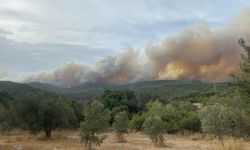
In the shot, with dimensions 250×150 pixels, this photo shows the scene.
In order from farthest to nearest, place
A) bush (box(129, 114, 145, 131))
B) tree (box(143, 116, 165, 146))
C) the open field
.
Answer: bush (box(129, 114, 145, 131)), tree (box(143, 116, 165, 146)), the open field

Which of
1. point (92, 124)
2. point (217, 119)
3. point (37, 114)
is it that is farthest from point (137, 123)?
point (217, 119)

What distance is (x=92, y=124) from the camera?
180 feet

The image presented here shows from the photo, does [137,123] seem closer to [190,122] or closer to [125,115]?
[190,122]

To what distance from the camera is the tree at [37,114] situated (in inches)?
2958

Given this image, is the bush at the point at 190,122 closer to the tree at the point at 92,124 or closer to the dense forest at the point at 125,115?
the dense forest at the point at 125,115

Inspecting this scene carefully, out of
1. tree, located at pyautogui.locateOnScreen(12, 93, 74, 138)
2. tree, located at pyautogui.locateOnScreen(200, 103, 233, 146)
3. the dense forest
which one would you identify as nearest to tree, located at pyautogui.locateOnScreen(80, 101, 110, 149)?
the dense forest

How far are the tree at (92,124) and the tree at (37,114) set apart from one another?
2144 cm

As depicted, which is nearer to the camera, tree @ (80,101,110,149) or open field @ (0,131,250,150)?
open field @ (0,131,250,150)

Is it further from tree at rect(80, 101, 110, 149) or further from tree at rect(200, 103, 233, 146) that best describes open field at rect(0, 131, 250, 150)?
tree at rect(200, 103, 233, 146)

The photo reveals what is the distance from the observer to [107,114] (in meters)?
58.5

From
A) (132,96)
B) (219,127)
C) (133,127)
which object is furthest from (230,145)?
(132,96)

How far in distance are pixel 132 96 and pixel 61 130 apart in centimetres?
4509

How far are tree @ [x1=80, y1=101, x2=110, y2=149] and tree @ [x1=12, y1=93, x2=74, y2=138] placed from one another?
844 inches

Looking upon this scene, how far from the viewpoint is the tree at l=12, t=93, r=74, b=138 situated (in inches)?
2958
